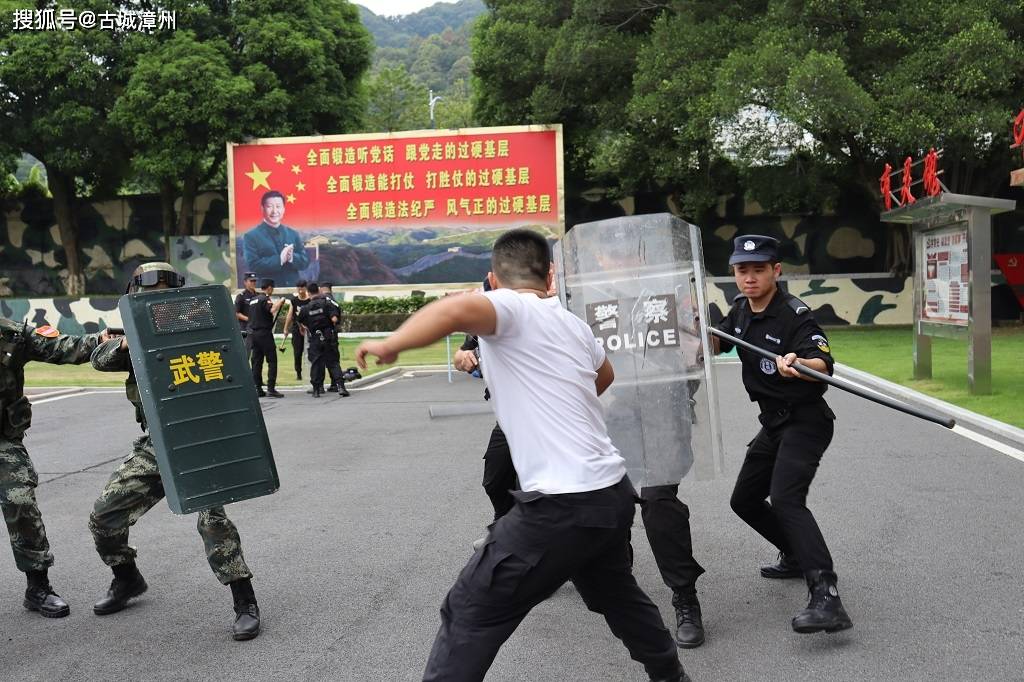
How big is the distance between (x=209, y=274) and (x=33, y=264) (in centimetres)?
863

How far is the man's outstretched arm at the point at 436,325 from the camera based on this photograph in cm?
265

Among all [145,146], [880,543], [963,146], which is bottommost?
[880,543]

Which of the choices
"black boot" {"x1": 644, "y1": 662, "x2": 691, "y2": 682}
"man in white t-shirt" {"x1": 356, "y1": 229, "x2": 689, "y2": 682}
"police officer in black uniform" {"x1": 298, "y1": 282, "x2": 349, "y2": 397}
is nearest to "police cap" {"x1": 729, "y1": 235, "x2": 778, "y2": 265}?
"man in white t-shirt" {"x1": 356, "y1": 229, "x2": 689, "y2": 682}

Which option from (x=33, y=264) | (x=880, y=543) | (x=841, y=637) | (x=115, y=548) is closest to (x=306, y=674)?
(x=115, y=548)

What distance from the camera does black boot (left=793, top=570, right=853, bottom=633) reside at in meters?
4.04

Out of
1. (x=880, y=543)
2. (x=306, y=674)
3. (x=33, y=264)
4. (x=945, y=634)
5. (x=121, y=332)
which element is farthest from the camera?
(x=33, y=264)

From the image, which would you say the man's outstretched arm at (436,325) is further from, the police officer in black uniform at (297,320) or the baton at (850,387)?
the police officer in black uniform at (297,320)

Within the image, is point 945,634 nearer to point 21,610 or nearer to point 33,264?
point 21,610

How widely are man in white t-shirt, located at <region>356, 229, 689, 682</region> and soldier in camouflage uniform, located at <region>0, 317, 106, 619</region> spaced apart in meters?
2.58

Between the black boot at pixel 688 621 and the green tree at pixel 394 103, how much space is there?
50584mm

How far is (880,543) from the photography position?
559 centimetres

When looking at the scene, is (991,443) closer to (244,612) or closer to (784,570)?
(784,570)

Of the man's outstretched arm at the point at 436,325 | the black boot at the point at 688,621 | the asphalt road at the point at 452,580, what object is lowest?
the asphalt road at the point at 452,580

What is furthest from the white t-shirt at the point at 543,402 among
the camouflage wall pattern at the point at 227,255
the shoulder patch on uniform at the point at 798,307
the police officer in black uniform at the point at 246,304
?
the camouflage wall pattern at the point at 227,255
